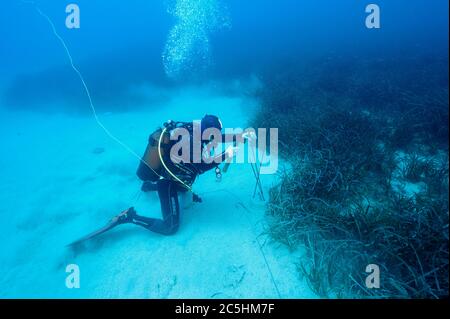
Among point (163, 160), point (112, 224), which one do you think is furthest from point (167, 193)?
point (112, 224)

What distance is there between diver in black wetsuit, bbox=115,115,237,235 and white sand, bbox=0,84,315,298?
27 centimetres

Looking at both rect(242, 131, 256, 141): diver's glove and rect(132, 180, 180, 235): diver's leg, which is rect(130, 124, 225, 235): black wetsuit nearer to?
rect(132, 180, 180, 235): diver's leg

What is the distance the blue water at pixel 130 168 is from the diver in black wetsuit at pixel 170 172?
288 millimetres

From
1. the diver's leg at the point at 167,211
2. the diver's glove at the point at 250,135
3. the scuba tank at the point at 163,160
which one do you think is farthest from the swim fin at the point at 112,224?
the diver's glove at the point at 250,135

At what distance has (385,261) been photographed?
9.84 feet

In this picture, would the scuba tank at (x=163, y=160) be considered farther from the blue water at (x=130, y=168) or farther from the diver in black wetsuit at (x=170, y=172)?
the blue water at (x=130, y=168)

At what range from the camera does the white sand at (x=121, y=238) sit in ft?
12.3

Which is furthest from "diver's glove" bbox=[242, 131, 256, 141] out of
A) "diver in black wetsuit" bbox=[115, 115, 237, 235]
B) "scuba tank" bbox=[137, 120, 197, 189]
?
"scuba tank" bbox=[137, 120, 197, 189]

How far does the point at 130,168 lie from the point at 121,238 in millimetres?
3199

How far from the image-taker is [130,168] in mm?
7934

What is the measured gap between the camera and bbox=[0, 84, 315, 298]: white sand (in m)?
3.75
